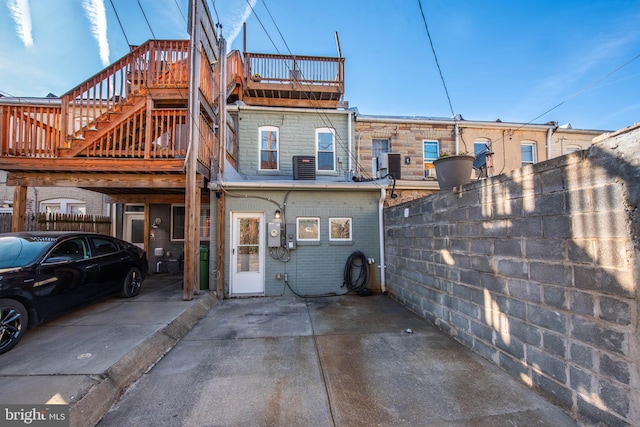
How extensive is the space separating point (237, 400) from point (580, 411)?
2.96m

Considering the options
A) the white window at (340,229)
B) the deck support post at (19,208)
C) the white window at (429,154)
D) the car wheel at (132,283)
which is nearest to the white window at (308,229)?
the white window at (340,229)

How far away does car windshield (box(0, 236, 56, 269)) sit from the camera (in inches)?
133

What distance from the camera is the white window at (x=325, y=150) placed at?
827 cm

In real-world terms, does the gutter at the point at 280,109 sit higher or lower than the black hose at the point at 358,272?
higher

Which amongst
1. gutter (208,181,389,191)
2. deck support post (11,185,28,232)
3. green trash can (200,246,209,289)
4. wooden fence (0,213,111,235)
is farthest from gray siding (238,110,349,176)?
wooden fence (0,213,111,235)

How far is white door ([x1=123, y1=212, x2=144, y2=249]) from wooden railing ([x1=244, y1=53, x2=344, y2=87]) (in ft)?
19.7

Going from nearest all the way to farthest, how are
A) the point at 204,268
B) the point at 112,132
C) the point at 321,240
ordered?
the point at 112,132 → the point at 204,268 → the point at 321,240

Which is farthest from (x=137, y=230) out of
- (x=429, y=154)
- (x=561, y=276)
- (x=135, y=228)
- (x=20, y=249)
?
(x=561, y=276)

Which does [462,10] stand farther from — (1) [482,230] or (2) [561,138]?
(2) [561,138]

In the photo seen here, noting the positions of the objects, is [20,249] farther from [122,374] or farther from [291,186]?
[291,186]

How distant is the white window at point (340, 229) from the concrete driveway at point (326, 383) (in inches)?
102

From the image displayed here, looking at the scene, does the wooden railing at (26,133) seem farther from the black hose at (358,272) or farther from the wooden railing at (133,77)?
the black hose at (358,272)

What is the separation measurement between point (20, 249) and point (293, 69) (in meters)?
7.66

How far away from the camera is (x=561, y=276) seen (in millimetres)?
2416
